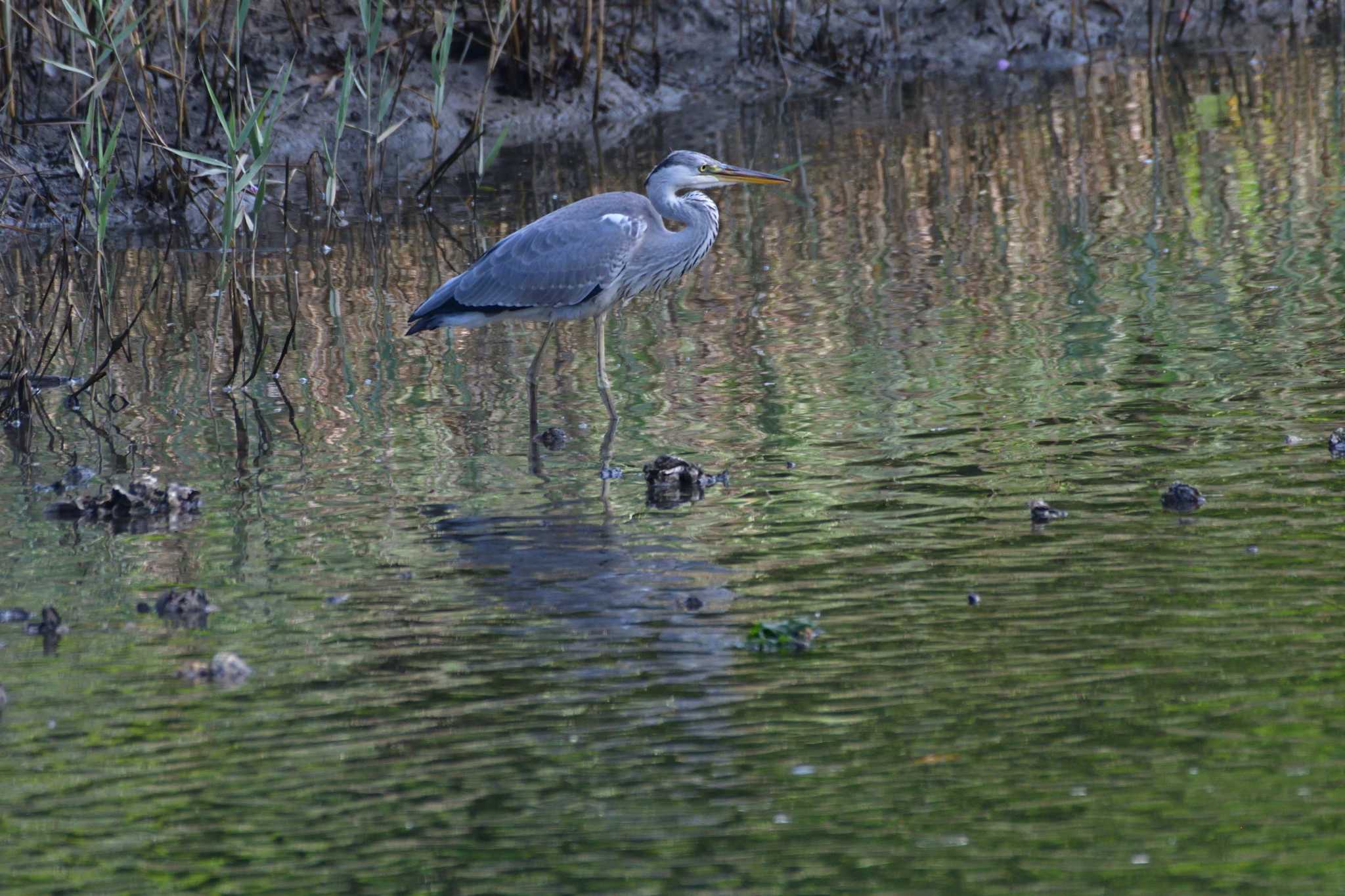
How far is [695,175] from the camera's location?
862 cm

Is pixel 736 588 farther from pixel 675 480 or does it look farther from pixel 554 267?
pixel 554 267

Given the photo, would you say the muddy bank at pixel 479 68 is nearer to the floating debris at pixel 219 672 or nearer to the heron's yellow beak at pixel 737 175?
the heron's yellow beak at pixel 737 175

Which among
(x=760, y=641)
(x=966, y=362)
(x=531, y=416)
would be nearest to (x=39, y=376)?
(x=531, y=416)

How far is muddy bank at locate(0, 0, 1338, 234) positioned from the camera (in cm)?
1190

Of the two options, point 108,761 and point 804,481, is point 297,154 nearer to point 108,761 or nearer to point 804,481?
point 804,481

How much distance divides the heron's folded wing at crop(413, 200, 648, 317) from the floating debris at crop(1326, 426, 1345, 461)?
330 centimetres

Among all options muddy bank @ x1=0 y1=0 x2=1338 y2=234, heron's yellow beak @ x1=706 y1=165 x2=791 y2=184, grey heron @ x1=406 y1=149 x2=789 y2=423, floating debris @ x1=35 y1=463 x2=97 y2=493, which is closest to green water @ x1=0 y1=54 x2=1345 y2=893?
floating debris @ x1=35 y1=463 x2=97 y2=493

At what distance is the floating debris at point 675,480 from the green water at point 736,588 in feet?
0.37

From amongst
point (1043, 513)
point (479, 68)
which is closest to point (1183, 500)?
point (1043, 513)

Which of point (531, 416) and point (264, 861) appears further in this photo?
point (531, 416)

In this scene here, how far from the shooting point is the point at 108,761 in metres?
4.29

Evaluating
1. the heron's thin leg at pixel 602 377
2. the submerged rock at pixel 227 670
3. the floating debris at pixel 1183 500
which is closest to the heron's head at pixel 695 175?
the heron's thin leg at pixel 602 377

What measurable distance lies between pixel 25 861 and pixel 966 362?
5221mm

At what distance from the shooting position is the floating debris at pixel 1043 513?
579 centimetres
